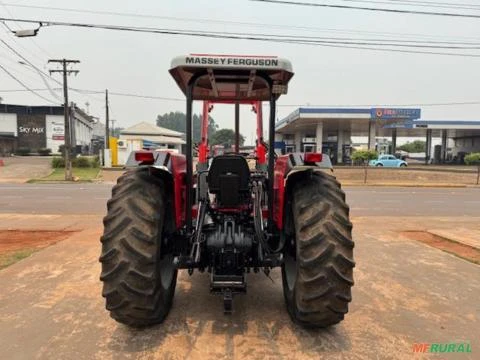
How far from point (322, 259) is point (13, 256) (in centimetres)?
540

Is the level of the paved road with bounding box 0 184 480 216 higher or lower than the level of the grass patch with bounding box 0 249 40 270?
lower

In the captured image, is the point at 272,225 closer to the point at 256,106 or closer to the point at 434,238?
the point at 256,106

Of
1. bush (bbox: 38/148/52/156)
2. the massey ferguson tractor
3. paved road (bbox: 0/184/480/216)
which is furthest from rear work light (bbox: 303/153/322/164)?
bush (bbox: 38/148/52/156)

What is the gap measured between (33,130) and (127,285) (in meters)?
69.3

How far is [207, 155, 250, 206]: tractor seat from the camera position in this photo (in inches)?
164

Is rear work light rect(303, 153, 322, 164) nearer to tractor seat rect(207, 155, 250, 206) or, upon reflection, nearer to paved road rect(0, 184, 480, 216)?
tractor seat rect(207, 155, 250, 206)

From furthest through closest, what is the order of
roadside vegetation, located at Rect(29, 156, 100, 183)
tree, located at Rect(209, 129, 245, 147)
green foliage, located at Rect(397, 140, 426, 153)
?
green foliage, located at Rect(397, 140, 426, 153), roadside vegetation, located at Rect(29, 156, 100, 183), tree, located at Rect(209, 129, 245, 147)

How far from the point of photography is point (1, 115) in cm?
6378

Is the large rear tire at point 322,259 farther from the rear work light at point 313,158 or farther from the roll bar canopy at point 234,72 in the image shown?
the roll bar canopy at point 234,72

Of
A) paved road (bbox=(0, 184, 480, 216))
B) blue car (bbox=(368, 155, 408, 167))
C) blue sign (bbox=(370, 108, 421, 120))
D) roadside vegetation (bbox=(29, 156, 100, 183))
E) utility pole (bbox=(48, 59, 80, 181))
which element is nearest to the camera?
paved road (bbox=(0, 184, 480, 216))

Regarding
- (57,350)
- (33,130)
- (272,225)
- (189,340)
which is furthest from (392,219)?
(33,130)

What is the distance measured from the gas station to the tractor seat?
85.3 ft

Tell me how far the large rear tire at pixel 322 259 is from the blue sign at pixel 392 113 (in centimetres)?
3979

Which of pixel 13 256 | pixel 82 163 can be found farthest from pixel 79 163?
pixel 13 256
